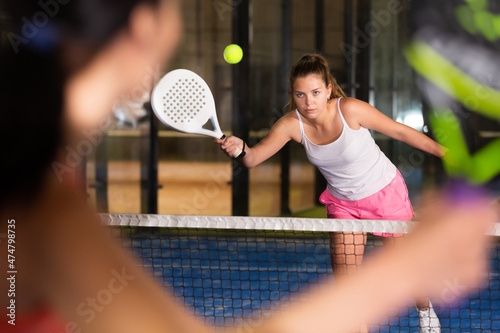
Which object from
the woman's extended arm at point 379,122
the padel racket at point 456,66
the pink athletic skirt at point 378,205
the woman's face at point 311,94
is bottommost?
the pink athletic skirt at point 378,205

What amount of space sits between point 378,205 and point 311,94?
0.54 meters

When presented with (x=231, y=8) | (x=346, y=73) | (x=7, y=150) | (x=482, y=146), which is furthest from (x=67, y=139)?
(x=482, y=146)

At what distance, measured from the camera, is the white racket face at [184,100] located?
2.13m

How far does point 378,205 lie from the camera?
8.21 feet

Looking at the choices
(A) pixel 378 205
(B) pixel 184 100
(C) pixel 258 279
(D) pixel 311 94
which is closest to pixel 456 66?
(C) pixel 258 279

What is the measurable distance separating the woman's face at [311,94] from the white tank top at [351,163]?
9 centimetres

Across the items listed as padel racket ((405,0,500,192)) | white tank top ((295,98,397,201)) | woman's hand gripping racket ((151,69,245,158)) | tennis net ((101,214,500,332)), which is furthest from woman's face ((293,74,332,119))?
padel racket ((405,0,500,192))

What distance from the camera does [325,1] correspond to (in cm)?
621

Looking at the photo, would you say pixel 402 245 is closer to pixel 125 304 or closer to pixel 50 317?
pixel 125 304

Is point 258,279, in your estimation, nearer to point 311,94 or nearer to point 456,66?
point 311,94

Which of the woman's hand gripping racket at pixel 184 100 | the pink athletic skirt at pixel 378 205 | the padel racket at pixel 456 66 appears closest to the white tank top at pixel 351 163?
the pink athletic skirt at pixel 378 205

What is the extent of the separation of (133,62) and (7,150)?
0.23 meters

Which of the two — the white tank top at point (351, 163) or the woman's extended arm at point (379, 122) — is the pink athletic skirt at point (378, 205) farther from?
the woman's extended arm at point (379, 122)

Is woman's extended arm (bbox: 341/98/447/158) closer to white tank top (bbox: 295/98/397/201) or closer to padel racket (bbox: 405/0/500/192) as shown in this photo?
white tank top (bbox: 295/98/397/201)
